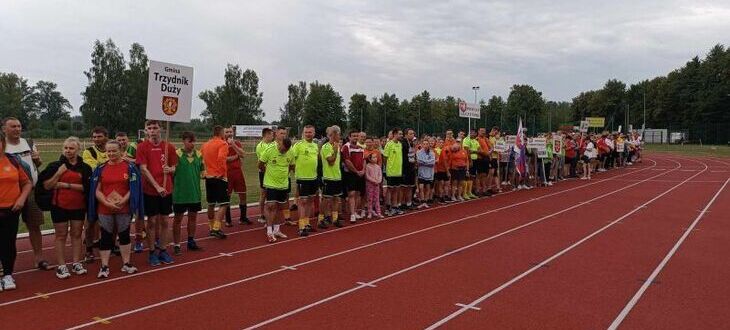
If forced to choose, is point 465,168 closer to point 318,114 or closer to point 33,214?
point 33,214

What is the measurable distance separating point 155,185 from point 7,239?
5.44ft

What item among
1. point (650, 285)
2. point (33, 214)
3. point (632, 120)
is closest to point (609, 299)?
point (650, 285)

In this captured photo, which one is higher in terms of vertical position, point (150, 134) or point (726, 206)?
point (150, 134)

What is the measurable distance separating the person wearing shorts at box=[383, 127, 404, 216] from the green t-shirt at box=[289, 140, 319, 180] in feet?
9.40

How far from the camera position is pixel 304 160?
29.4 feet

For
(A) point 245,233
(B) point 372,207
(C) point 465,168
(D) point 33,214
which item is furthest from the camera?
(C) point 465,168

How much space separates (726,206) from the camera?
42.0ft

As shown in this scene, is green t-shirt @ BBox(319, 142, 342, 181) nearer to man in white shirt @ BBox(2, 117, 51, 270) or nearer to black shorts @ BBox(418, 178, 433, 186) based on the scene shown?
black shorts @ BBox(418, 178, 433, 186)

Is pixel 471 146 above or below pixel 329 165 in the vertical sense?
above

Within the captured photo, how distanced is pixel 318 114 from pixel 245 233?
5739cm

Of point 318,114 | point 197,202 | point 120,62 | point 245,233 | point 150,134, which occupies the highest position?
point 120,62

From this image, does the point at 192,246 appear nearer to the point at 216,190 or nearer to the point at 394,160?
the point at 216,190

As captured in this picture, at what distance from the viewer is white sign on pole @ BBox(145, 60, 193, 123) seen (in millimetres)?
7344

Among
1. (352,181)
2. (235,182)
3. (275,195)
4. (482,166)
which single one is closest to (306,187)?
(275,195)
